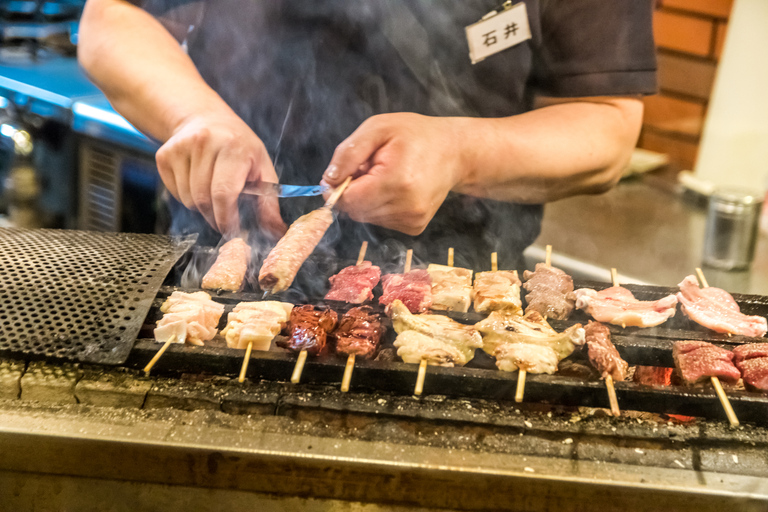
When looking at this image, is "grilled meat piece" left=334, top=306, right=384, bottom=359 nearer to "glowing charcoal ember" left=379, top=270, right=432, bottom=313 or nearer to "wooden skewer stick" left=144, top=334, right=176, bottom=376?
"glowing charcoal ember" left=379, top=270, right=432, bottom=313

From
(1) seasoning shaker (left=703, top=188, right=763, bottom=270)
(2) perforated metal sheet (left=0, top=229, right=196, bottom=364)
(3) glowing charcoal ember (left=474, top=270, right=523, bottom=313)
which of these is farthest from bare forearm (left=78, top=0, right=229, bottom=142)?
(1) seasoning shaker (left=703, top=188, right=763, bottom=270)

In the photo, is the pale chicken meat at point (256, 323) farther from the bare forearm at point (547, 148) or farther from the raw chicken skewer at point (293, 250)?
the bare forearm at point (547, 148)

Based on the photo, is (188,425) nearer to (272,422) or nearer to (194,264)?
(272,422)

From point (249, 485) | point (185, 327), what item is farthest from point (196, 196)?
point (249, 485)

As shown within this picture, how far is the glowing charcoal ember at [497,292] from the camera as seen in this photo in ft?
7.77

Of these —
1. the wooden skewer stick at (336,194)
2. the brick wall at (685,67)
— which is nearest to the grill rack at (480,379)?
the wooden skewer stick at (336,194)

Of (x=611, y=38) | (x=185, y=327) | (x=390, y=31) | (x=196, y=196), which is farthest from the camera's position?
(x=390, y=31)

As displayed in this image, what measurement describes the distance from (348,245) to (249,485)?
164 cm

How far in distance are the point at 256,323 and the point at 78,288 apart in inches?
30.5

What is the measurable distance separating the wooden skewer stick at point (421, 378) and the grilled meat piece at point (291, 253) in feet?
2.35

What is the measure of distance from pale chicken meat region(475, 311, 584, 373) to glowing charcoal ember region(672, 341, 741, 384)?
36 centimetres

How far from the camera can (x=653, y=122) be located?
604cm

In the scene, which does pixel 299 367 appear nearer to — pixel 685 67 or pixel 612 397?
pixel 612 397

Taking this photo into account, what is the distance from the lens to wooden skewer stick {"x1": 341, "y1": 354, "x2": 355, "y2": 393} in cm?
185
